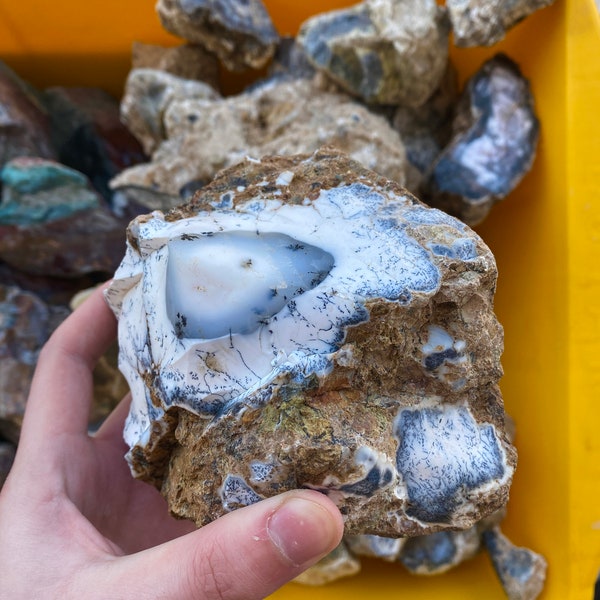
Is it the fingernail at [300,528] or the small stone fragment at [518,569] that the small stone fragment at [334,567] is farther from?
the fingernail at [300,528]

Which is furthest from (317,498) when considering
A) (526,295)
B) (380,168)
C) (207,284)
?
(526,295)

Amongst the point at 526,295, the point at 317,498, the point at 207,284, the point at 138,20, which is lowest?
the point at 526,295

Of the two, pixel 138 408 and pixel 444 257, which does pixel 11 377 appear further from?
pixel 444 257

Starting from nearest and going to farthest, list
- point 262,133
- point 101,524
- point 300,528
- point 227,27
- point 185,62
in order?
point 300,528, point 101,524, point 262,133, point 227,27, point 185,62

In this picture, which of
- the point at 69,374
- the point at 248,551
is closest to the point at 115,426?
the point at 69,374

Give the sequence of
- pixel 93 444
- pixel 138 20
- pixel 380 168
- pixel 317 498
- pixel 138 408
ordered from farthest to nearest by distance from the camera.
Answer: pixel 138 20
pixel 380 168
pixel 93 444
pixel 138 408
pixel 317 498

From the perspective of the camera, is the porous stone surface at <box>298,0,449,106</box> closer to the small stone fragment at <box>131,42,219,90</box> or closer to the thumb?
the small stone fragment at <box>131,42,219,90</box>

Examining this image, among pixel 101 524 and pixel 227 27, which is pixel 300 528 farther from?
pixel 227 27

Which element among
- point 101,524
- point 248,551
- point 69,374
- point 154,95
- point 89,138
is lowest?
point 101,524
